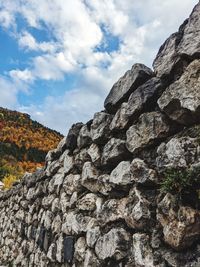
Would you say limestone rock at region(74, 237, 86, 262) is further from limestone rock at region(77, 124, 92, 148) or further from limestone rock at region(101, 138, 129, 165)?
limestone rock at region(77, 124, 92, 148)

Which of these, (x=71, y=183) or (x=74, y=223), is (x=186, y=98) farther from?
(x=71, y=183)

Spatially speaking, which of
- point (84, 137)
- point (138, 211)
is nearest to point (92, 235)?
point (138, 211)

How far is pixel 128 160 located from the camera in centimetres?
329

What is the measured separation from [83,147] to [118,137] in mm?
1068

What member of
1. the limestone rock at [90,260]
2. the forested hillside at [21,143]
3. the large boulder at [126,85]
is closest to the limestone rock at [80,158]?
the large boulder at [126,85]

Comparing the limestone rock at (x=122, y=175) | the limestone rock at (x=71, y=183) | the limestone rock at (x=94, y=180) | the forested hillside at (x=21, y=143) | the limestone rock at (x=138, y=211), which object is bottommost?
the limestone rock at (x=138, y=211)

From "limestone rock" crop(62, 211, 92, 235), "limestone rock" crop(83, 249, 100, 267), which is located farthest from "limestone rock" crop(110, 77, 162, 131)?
"limestone rock" crop(83, 249, 100, 267)

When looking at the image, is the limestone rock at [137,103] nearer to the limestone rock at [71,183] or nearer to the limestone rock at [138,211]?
the limestone rock at [138,211]

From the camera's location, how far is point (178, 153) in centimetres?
256

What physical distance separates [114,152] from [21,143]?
42.6 metres

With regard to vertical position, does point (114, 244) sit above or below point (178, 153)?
below

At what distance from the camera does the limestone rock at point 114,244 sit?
3.08m

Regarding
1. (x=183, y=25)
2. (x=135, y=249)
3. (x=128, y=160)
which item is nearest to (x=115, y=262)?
(x=135, y=249)

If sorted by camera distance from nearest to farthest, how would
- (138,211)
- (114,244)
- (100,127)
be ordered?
(138,211) → (114,244) → (100,127)
